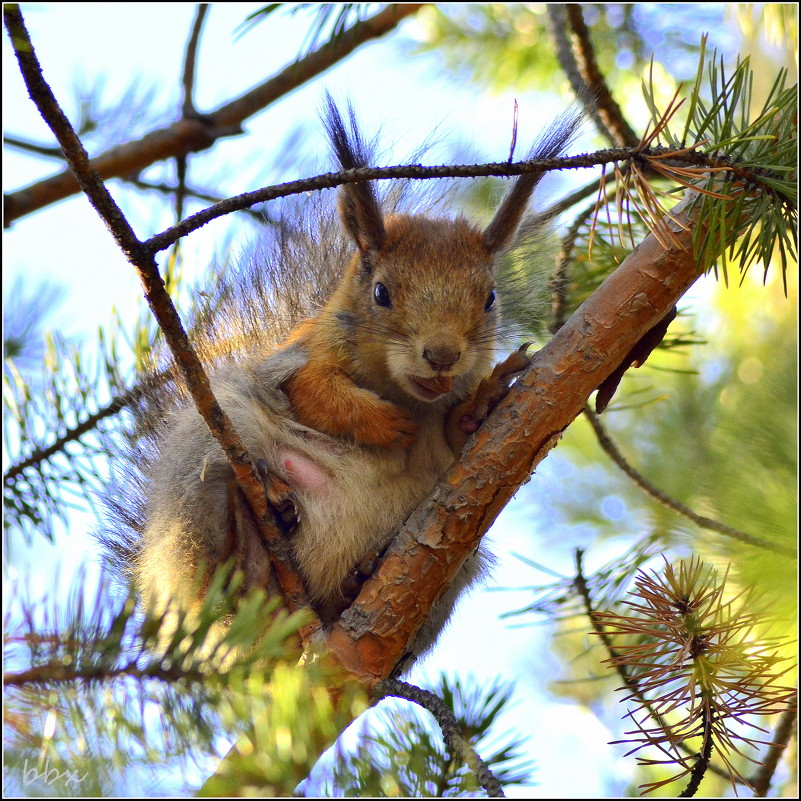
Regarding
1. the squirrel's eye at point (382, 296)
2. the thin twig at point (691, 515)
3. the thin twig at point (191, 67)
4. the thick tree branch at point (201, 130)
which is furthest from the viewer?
the thin twig at point (191, 67)

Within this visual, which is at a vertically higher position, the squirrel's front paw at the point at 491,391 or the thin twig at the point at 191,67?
the thin twig at the point at 191,67

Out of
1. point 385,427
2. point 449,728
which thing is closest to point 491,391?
point 385,427

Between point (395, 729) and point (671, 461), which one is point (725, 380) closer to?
point (671, 461)

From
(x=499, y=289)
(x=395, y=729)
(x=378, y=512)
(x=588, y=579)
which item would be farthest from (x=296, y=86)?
(x=395, y=729)

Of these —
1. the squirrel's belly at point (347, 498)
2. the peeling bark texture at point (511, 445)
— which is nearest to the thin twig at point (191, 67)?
the squirrel's belly at point (347, 498)

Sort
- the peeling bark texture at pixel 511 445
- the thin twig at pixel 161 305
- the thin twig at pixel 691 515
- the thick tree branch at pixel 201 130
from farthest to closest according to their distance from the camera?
the thick tree branch at pixel 201 130 → the thin twig at pixel 691 515 → the peeling bark texture at pixel 511 445 → the thin twig at pixel 161 305

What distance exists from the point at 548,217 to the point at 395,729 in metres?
1.14

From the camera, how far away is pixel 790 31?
2.39m

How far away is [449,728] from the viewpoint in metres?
1.14

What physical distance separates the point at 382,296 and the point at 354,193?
8.6 inches

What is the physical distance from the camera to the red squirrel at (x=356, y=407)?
1.59m

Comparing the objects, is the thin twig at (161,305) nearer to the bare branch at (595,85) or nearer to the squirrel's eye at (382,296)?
the squirrel's eye at (382,296)

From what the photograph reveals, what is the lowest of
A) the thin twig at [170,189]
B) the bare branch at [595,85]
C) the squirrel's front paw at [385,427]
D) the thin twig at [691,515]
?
the thin twig at [691,515]

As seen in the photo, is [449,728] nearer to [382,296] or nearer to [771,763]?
[771,763]
